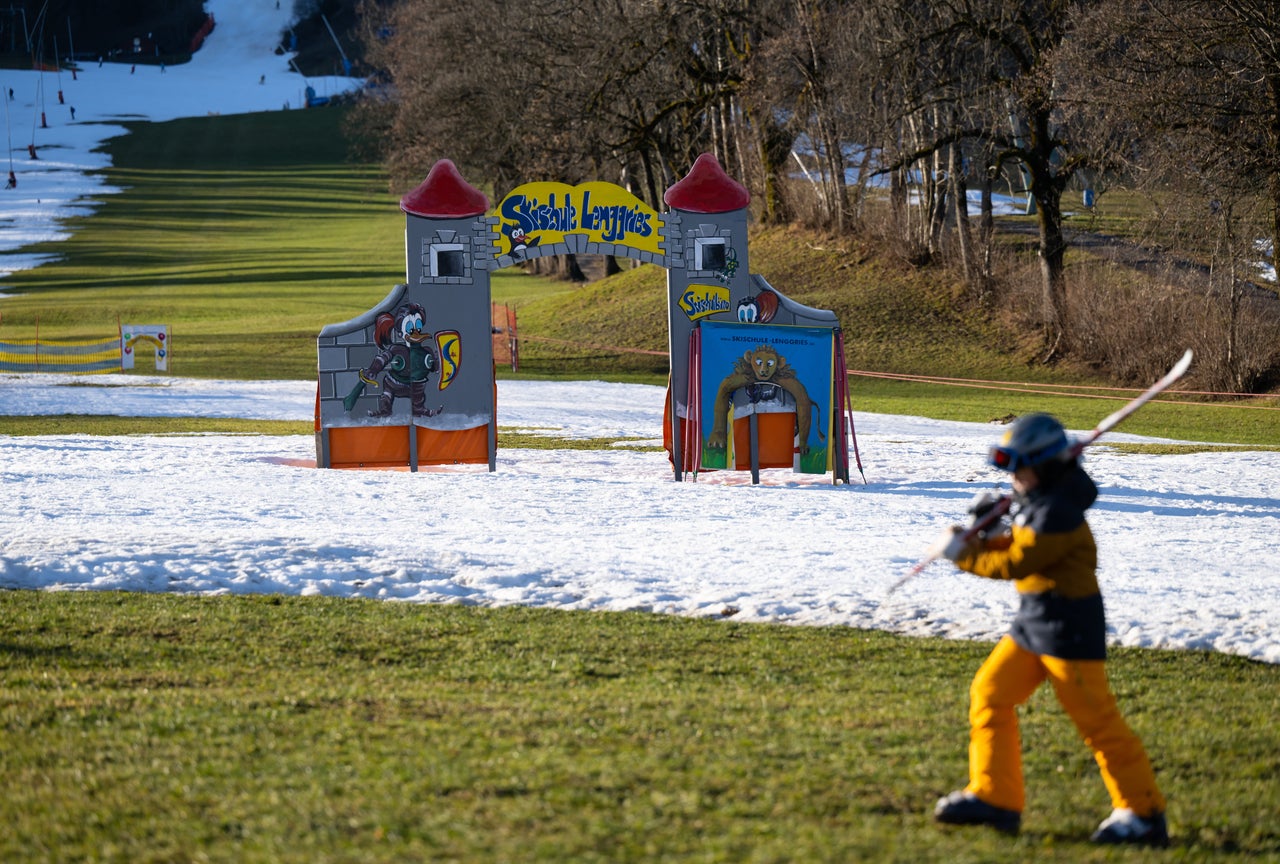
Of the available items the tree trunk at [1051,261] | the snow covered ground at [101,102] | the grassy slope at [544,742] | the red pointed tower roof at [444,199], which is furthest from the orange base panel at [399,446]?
the snow covered ground at [101,102]

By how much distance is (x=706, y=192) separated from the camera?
1853 centimetres

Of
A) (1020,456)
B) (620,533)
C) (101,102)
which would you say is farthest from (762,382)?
(101,102)

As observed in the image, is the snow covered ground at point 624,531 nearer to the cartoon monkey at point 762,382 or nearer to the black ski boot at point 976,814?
the cartoon monkey at point 762,382

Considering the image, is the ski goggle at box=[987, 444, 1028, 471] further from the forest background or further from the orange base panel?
the forest background

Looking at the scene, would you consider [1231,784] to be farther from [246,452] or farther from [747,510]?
[246,452]

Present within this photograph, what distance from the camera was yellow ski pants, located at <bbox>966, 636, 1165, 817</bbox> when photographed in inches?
206

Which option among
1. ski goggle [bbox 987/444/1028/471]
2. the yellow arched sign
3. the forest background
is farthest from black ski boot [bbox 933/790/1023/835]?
the forest background

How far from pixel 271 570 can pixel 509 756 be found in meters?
5.64

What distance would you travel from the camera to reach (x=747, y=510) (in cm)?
1497

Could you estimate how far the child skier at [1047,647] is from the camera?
17.3 ft

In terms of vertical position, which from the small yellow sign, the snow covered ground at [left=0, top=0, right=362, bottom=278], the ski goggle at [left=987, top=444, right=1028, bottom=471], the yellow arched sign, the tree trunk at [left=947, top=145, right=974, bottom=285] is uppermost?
the snow covered ground at [left=0, top=0, right=362, bottom=278]

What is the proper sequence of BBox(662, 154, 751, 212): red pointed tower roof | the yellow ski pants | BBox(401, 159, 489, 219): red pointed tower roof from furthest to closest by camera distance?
BBox(662, 154, 751, 212): red pointed tower roof < BBox(401, 159, 489, 219): red pointed tower roof < the yellow ski pants

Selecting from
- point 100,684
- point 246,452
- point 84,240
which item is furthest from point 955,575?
point 84,240

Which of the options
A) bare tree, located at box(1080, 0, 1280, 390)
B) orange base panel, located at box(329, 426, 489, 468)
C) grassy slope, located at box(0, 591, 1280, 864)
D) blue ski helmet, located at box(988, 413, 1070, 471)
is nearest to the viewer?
grassy slope, located at box(0, 591, 1280, 864)
